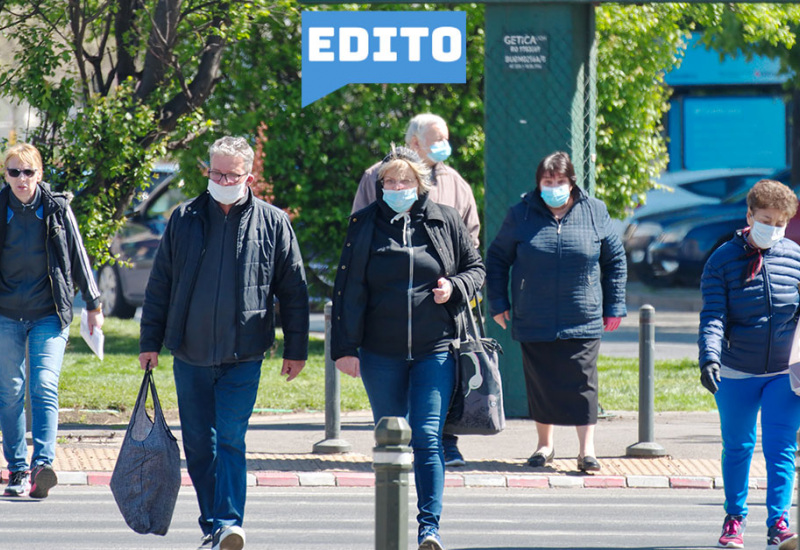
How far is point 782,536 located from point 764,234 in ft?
4.65

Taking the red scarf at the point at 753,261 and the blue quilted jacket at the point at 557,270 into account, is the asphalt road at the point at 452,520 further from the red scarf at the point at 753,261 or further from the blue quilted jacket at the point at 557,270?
the red scarf at the point at 753,261

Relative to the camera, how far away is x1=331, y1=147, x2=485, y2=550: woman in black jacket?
21.7ft

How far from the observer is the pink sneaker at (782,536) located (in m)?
6.66

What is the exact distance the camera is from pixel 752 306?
22.1 feet

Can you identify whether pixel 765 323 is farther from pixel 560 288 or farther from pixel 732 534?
pixel 560 288

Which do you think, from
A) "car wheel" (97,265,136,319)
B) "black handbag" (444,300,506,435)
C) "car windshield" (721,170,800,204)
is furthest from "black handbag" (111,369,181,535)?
"car windshield" (721,170,800,204)

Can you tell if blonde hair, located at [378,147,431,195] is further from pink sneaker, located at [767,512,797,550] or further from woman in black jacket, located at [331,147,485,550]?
pink sneaker, located at [767,512,797,550]

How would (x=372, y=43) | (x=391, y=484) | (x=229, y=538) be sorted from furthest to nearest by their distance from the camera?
(x=372, y=43) → (x=229, y=538) → (x=391, y=484)

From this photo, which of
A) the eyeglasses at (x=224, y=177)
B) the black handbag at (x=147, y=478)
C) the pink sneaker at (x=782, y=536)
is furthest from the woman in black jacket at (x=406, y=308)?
the pink sneaker at (x=782, y=536)

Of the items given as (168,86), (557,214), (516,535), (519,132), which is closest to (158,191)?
(168,86)

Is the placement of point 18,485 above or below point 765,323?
below

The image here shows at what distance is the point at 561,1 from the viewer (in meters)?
10.3

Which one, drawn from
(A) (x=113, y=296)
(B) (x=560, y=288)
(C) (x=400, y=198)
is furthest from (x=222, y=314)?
(A) (x=113, y=296)

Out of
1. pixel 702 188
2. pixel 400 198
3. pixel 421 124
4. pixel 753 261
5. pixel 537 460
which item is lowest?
pixel 537 460
